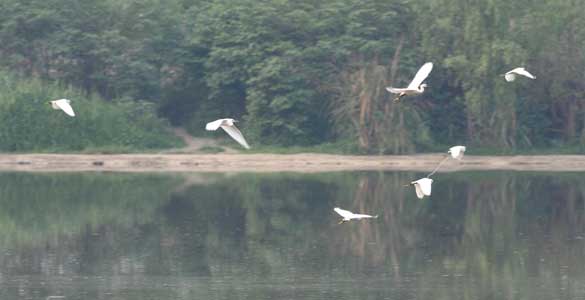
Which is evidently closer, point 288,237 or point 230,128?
point 230,128

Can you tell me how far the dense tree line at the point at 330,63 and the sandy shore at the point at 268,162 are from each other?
2.10ft

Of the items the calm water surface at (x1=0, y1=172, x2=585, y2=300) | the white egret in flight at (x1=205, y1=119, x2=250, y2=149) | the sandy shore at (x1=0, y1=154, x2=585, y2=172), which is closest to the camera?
the white egret in flight at (x1=205, y1=119, x2=250, y2=149)

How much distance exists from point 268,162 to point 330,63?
377 centimetres

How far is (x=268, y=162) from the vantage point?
113 ft

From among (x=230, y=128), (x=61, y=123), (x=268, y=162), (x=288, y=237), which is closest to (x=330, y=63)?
(x=268, y=162)

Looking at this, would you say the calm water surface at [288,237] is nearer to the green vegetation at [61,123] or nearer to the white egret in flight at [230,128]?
the white egret in flight at [230,128]

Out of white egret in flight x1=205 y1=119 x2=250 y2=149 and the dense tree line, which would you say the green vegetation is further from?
white egret in flight x1=205 y1=119 x2=250 y2=149

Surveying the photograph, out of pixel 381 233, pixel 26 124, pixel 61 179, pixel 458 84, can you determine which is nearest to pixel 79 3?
pixel 26 124

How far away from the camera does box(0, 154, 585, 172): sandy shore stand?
33906mm

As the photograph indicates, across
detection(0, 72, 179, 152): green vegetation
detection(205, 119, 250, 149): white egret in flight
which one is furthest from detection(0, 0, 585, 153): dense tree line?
detection(205, 119, 250, 149): white egret in flight

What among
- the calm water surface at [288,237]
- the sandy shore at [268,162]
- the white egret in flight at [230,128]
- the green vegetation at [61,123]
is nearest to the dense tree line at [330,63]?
the sandy shore at [268,162]

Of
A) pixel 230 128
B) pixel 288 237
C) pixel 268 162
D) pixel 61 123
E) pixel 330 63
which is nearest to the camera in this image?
pixel 230 128

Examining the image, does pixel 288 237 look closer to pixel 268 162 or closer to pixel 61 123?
pixel 268 162

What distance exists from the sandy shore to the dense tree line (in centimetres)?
64
